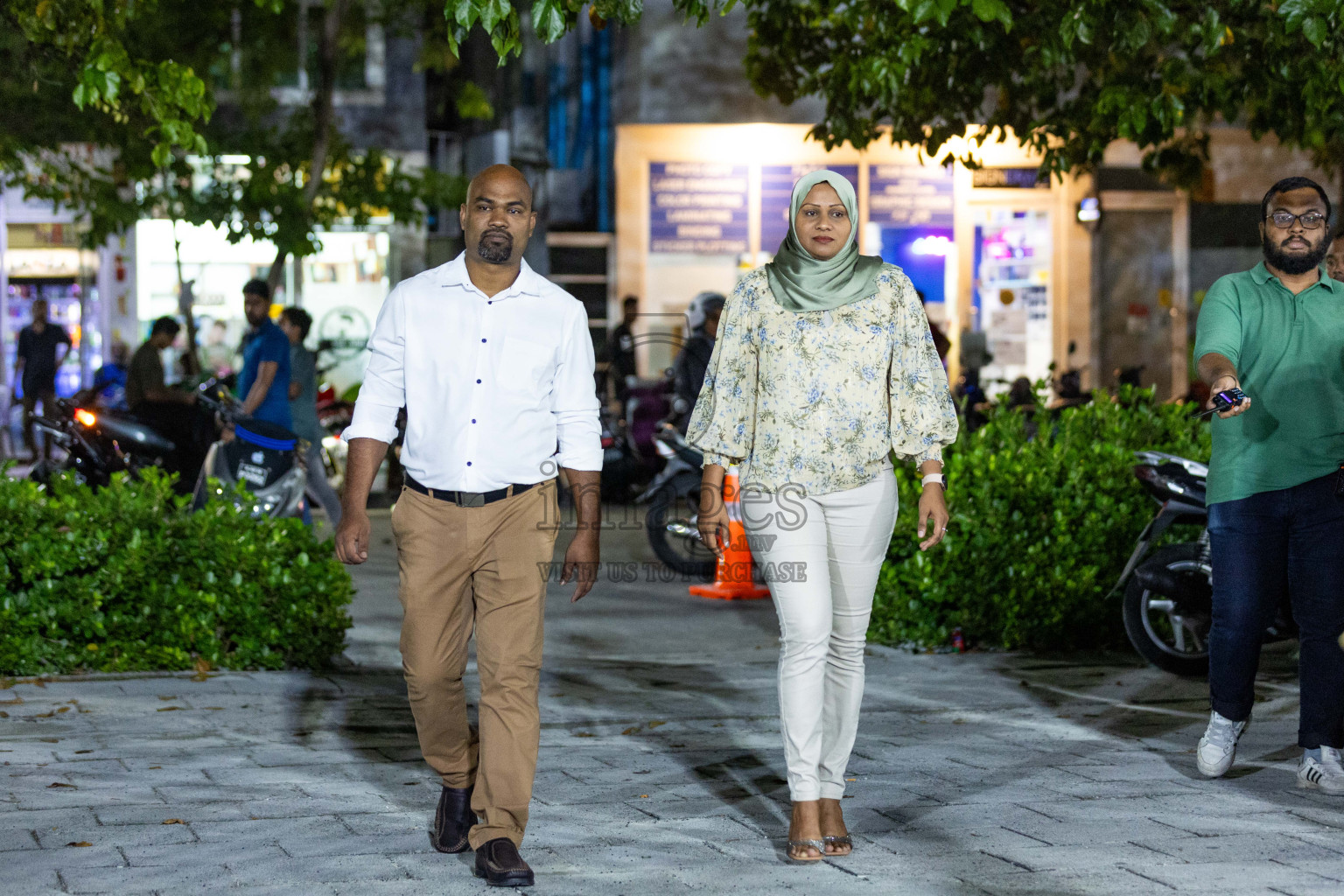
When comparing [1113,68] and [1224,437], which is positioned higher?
[1113,68]

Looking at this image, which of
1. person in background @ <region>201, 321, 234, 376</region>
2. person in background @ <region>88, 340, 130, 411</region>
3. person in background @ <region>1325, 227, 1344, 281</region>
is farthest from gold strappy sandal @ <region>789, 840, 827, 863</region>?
person in background @ <region>201, 321, 234, 376</region>

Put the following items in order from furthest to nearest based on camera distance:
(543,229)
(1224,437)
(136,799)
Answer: (543,229) → (1224,437) → (136,799)

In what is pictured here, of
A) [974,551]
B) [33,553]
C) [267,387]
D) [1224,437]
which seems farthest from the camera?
[267,387]

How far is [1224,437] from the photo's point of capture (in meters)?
5.38

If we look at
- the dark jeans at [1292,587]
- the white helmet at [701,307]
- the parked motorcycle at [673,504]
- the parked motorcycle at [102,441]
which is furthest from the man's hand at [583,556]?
the parked motorcycle at [102,441]

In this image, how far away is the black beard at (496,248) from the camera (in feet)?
14.2

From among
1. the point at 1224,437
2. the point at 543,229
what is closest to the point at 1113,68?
the point at 1224,437

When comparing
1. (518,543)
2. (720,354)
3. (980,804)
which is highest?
(720,354)

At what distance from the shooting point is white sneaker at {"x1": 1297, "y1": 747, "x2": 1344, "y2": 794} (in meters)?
5.17

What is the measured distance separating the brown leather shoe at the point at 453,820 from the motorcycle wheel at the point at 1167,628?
385 cm

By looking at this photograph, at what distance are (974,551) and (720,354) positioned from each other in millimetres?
3397

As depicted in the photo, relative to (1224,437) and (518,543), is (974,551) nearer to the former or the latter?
(1224,437)

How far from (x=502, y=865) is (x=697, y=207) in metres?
16.1

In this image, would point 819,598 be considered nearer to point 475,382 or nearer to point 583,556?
point 583,556
